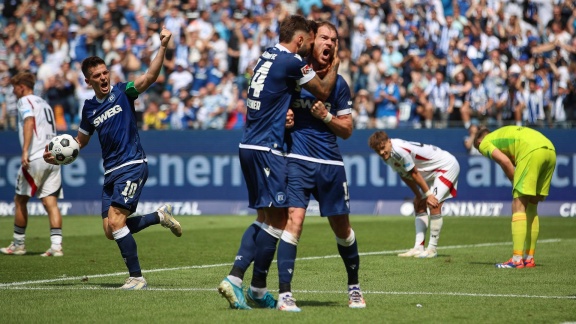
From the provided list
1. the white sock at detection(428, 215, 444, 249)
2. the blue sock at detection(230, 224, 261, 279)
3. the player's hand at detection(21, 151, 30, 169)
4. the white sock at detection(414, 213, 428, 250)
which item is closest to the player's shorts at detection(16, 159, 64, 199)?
the player's hand at detection(21, 151, 30, 169)

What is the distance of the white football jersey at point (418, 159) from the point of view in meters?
14.2

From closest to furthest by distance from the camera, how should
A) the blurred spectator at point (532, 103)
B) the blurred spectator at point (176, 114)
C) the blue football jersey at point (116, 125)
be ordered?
1. the blue football jersey at point (116, 125)
2. the blurred spectator at point (532, 103)
3. the blurred spectator at point (176, 114)

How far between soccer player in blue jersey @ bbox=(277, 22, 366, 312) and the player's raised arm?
2.04 m

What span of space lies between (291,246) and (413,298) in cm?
163

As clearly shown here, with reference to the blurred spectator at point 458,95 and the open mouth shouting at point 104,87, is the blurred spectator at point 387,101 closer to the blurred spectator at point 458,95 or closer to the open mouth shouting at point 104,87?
the blurred spectator at point 458,95

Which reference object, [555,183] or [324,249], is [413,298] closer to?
[324,249]

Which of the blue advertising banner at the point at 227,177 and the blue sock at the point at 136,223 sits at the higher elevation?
the blue sock at the point at 136,223

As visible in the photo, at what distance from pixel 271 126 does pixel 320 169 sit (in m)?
0.58

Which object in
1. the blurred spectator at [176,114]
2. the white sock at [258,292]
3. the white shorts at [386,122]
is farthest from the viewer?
the blurred spectator at [176,114]

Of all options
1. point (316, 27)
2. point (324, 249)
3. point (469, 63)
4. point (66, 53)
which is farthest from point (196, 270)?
point (66, 53)

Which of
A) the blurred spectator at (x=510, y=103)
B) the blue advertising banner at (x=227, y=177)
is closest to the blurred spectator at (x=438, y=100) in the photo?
the blue advertising banner at (x=227, y=177)

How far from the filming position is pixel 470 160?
23.9m

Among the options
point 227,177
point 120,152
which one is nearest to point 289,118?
point 120,152

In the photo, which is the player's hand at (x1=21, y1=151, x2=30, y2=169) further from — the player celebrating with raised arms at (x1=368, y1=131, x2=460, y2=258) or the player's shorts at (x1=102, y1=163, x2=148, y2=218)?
the player celebrating with raised arms at (x1=368, y1=131, x2=460, y2=258)
